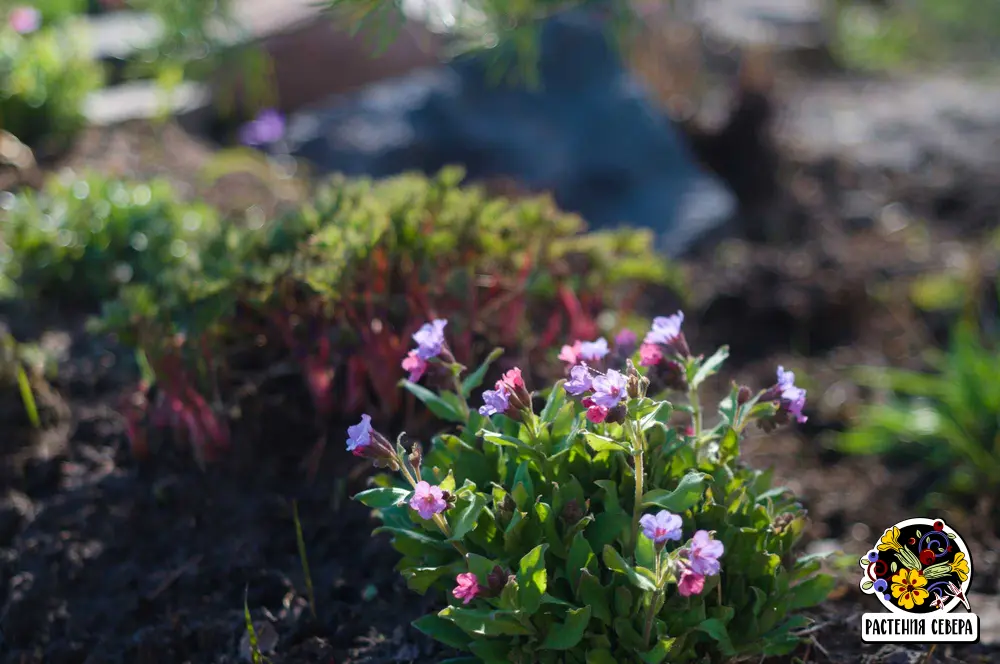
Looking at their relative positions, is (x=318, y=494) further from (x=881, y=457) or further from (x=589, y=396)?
(x=881, y=457)

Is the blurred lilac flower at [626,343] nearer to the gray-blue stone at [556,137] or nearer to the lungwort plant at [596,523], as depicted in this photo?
the lungwort plant at [596,523]

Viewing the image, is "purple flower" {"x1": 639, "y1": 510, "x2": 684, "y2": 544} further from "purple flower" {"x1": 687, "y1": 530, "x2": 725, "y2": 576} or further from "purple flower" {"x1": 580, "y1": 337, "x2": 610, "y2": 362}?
"purple flower" {"x1": 580, "y1": 337, "x2": 610, "y2": 362}

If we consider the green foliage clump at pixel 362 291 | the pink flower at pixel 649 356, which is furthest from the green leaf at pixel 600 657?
the green foliage clump at pixel 362 291

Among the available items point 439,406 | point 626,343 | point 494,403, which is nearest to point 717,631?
point 494,403

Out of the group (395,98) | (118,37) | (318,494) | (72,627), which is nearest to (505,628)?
(318,494)

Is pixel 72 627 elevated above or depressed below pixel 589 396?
below

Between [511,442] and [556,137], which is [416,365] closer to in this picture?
[511,442]

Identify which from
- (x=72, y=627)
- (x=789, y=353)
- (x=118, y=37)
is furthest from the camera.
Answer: (x=118, y=37)
